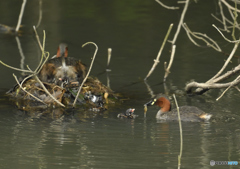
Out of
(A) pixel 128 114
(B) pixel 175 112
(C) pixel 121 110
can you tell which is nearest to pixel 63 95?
(C) pixel 121 110

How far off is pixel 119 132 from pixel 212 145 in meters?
1.46

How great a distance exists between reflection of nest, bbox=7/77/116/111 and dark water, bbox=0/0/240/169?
31 cm

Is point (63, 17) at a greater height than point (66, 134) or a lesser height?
greater

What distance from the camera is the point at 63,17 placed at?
808 inches

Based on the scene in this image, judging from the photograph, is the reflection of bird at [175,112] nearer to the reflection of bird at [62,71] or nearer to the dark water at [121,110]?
the dark water at [121,110]

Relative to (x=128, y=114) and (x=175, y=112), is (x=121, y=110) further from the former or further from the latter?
(x=175, y=112)

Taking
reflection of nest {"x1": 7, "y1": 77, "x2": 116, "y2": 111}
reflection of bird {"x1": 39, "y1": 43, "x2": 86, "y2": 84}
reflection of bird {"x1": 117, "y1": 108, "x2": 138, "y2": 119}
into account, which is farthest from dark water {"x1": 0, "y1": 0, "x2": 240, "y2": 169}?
reflection of bird {"x1": 39, "y1": 43, "x2": 86, "y2": 84}

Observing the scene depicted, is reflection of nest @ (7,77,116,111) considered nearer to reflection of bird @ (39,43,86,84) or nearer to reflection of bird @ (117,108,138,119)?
reflection of bird @ (39,43,86,84)

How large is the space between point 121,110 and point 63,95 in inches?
44.8


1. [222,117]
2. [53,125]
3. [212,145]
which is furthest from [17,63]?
[212,145]

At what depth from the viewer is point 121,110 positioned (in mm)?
10789

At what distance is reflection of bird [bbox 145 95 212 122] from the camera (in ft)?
32.8

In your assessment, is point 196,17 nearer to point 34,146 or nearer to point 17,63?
point 17,63

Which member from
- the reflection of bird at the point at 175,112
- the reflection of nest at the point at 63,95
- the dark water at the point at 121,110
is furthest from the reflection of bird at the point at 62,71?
the reflection of bird at the point at 175,112
